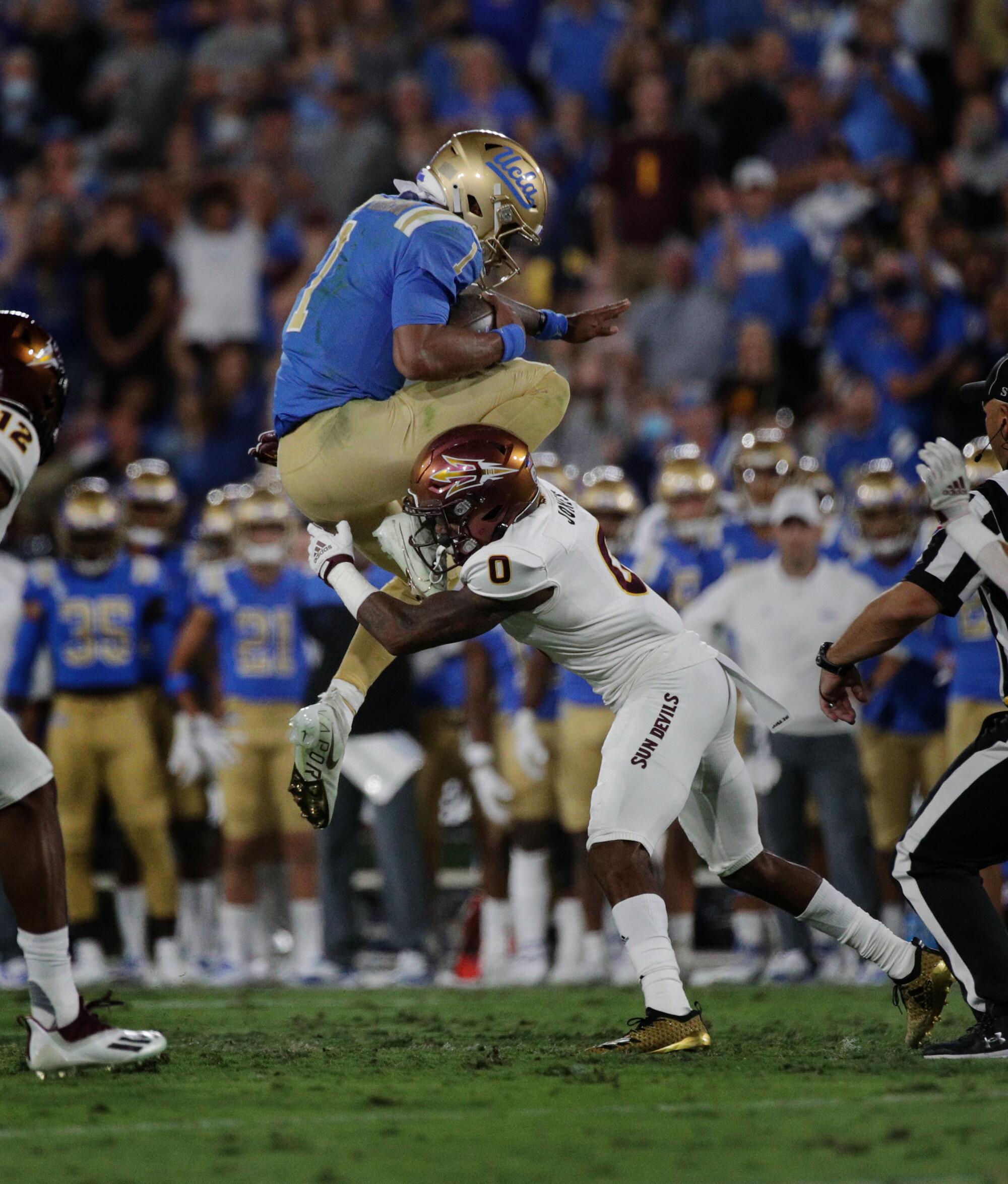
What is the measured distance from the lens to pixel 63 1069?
15.9ft

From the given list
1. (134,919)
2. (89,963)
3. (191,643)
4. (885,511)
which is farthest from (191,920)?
(885,511)

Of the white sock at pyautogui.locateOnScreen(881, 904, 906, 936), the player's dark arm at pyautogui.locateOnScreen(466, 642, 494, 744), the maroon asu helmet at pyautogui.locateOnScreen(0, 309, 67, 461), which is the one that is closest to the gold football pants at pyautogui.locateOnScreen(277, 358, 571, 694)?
the maroon asu helmet at pyautogui.locateOnScreen(0, 309, 67, 461)

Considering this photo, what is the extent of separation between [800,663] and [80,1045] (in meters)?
4.74

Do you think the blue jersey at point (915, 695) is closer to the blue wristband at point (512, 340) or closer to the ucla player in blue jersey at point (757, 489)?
the ucla player in blue jersey at point (757, 489)

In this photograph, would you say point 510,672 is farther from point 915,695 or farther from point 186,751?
point 915,695

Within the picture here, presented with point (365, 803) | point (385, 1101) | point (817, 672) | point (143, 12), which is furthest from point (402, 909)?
point (143, 12)

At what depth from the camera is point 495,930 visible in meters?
9.27

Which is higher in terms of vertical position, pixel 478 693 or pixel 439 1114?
pixel 478 693

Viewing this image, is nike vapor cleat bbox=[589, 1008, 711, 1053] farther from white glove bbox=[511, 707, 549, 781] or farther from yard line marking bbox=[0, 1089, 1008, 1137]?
white glove bbox=[511, 707, 549, 781]

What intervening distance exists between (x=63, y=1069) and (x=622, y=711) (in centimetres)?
185

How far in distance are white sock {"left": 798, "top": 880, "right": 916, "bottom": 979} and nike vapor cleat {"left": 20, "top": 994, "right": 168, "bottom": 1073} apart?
199 cm

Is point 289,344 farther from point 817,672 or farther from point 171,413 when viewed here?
point 171,413

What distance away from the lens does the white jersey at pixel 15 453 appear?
15.8ft

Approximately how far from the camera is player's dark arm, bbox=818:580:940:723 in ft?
16.7
